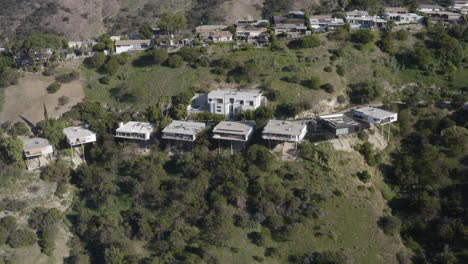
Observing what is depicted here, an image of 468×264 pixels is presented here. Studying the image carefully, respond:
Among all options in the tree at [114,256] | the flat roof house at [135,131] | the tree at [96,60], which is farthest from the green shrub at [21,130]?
the tree at [114,256]

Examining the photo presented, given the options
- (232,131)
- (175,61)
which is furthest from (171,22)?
(232,131)

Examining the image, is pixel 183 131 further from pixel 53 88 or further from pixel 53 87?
pixel 53 87

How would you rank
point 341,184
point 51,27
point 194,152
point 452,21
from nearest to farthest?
point 341,184 < point 194,152 < point 452,21 < point 51,27

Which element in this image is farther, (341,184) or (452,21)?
(452,21)

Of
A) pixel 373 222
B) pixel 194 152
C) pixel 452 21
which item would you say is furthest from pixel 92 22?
pixel 373 222

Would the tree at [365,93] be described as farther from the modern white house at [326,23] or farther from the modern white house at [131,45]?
the modern white house at [131,45]

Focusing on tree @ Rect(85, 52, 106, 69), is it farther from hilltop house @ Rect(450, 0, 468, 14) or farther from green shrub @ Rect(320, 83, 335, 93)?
hilltop house @ Rect(450, 0, 468, 14)

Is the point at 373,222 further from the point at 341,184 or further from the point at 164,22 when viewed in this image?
the point at 164,22
